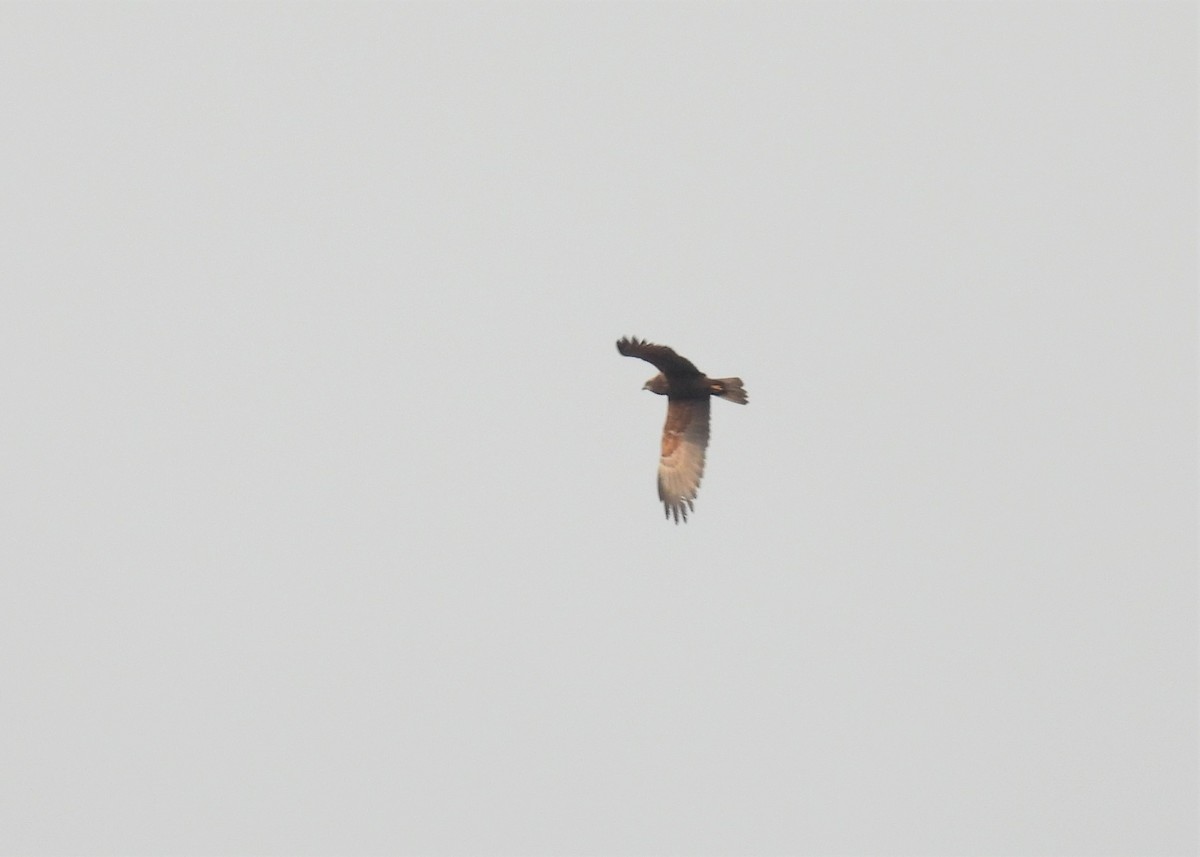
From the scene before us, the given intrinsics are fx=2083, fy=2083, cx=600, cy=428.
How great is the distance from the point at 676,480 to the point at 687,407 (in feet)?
3.10

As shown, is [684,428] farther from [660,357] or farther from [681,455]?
[660,357]

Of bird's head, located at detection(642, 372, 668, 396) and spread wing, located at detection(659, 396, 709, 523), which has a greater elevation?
bird's head, located at detection(642, 372, 668, 396)

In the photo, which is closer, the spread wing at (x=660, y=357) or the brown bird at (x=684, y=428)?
the spread wing at (x=660, y=357)

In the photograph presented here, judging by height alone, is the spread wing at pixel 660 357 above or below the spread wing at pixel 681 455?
above

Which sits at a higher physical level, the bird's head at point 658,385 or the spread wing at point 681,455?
the bird's head at point 658,385

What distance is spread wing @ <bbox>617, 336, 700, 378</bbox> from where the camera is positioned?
77.5 feet

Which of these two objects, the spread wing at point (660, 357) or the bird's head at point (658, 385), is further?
the bird's head at point (658, 385)

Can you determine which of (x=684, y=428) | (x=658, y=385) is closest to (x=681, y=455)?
(x=684, y=428)

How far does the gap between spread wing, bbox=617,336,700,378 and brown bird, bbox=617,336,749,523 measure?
1.1 inches

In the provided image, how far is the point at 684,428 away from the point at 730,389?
0.95m

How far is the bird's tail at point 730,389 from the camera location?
986 inches

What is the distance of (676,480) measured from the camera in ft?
84.7

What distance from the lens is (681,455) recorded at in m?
25.8

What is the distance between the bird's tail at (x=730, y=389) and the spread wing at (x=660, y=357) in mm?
306
